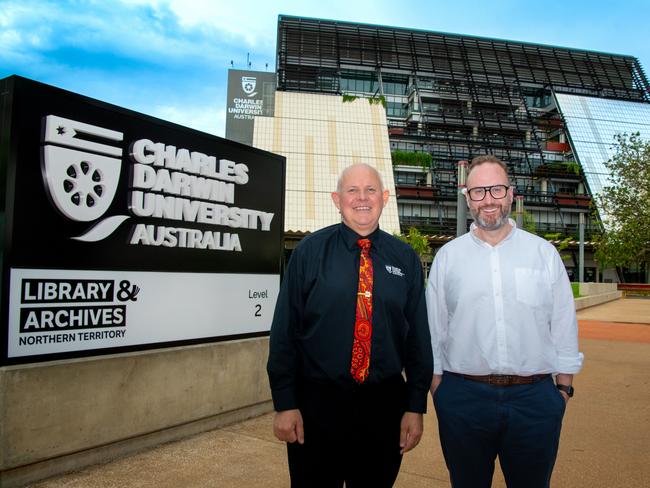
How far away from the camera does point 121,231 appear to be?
4.44 metres

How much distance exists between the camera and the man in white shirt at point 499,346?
8.07ft

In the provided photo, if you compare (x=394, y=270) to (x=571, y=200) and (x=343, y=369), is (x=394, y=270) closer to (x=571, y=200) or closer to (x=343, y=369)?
(x=343, y=369)

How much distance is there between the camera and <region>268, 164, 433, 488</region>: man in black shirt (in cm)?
242

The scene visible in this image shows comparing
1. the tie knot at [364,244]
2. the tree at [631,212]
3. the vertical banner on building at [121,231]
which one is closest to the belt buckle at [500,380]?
the tie knot at [364,244]

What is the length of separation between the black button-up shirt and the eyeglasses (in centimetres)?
48

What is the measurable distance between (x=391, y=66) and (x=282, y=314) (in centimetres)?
7054

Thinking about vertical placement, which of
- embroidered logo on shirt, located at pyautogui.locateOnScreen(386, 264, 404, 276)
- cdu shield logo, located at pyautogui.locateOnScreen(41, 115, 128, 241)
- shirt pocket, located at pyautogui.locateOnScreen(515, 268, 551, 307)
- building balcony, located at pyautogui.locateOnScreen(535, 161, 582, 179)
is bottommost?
shirt pocket, located at pyautogui.locateOnScreen(515, 268, 551, 307)

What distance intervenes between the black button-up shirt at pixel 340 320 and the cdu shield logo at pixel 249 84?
186 feet

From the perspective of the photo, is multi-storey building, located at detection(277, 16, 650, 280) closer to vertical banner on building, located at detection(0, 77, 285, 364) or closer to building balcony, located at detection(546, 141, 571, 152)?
building balcony, located at detection(546, 141, 571, 152)

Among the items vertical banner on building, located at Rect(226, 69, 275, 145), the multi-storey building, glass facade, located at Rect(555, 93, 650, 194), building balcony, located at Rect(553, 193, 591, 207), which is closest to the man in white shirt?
vertical banner on building, located at Rect(226, 69, 275, 145)

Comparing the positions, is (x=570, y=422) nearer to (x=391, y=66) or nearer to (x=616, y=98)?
(x=391, y=66)

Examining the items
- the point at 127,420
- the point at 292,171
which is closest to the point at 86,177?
the point at 127,420

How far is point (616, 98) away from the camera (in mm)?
68500

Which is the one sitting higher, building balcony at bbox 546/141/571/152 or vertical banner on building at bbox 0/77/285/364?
building balcony at bbox 546/141/571/152
